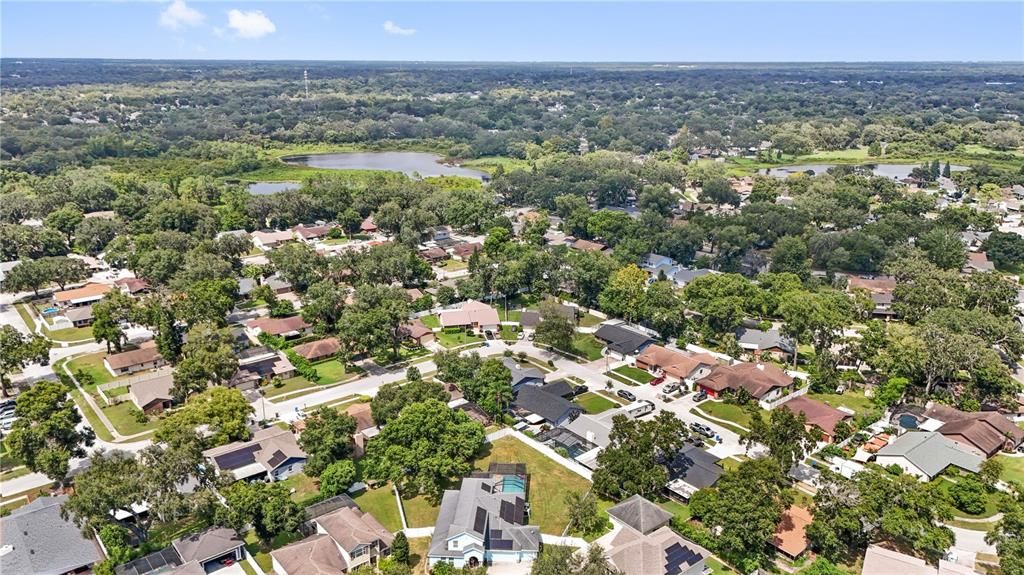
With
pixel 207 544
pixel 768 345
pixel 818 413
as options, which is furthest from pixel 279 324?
pixel 818 413

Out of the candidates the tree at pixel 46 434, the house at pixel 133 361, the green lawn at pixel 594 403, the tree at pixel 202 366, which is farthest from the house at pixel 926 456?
the house at pixel 133 361

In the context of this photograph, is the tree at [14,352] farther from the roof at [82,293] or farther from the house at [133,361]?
the roof at [82,293]

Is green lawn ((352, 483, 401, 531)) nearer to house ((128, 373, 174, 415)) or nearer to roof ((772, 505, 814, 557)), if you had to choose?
house ((128, 373, 174, 415))

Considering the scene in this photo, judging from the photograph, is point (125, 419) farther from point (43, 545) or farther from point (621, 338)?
point (621, 338)

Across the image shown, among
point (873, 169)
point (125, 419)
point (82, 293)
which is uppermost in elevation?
point (873, 169)

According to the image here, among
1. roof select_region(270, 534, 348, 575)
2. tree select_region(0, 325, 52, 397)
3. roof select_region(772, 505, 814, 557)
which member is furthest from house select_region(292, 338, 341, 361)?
roof select_region(772, 505, 814, 557)
